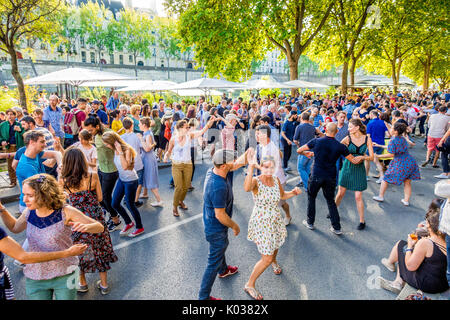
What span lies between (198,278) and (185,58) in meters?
80.0

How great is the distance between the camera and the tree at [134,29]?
177 ft

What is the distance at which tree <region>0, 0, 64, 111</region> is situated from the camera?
38.0ft

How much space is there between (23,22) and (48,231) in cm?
1504

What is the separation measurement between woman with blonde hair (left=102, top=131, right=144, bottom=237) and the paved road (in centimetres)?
28

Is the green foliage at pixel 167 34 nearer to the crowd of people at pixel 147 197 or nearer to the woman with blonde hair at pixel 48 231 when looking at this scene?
the crowd of people at pixel 147 197

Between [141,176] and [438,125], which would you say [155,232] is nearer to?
[141,176]

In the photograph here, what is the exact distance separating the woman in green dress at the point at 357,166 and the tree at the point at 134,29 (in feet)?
183

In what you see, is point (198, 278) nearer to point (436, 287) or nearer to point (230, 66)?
point (436, 287)

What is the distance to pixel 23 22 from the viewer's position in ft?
43.1

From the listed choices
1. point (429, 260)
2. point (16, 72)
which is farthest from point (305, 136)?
point (16, 72)

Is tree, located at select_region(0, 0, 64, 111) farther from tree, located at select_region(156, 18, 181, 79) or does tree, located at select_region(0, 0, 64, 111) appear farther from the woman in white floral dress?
tree, located at select_region(156, 18, 181, 79)

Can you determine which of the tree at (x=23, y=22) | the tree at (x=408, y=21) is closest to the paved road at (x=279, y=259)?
the tree at (x=23, y=22)

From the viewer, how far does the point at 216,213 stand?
2949mm

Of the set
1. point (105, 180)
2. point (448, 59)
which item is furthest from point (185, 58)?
point (105, 180)
